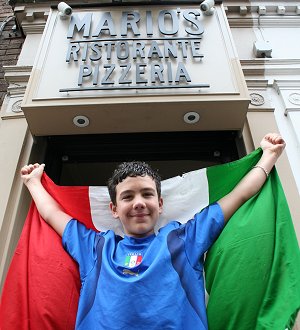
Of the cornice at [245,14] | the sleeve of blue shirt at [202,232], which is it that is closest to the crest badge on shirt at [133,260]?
the sleeve of blue shirt at [202,232]

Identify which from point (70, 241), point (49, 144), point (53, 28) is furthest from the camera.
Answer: point (53, 28)

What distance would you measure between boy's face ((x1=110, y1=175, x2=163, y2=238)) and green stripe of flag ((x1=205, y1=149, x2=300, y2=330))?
1.31 feet

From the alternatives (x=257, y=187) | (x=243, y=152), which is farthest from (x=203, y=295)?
(x=243, y=152)

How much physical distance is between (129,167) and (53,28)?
1968 millimetres

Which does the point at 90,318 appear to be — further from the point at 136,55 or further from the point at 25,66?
the point at 25,66

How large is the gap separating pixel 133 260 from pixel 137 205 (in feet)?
1.05

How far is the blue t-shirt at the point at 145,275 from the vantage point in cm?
183

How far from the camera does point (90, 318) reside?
6.40ft

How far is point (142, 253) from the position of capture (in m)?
2.16

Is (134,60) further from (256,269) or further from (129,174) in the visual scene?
(256,269)

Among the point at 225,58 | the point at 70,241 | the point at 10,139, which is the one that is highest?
the point at 225,58

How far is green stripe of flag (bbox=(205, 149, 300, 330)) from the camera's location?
1920 mm

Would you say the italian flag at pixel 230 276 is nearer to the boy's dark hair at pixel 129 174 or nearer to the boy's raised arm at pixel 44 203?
the boy's raised arm at pixel 44 203

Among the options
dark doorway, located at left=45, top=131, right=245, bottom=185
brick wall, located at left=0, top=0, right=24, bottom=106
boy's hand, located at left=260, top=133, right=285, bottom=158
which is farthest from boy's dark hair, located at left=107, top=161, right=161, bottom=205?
brick wall, located at left=0, top=0, right=24, bottom=106
